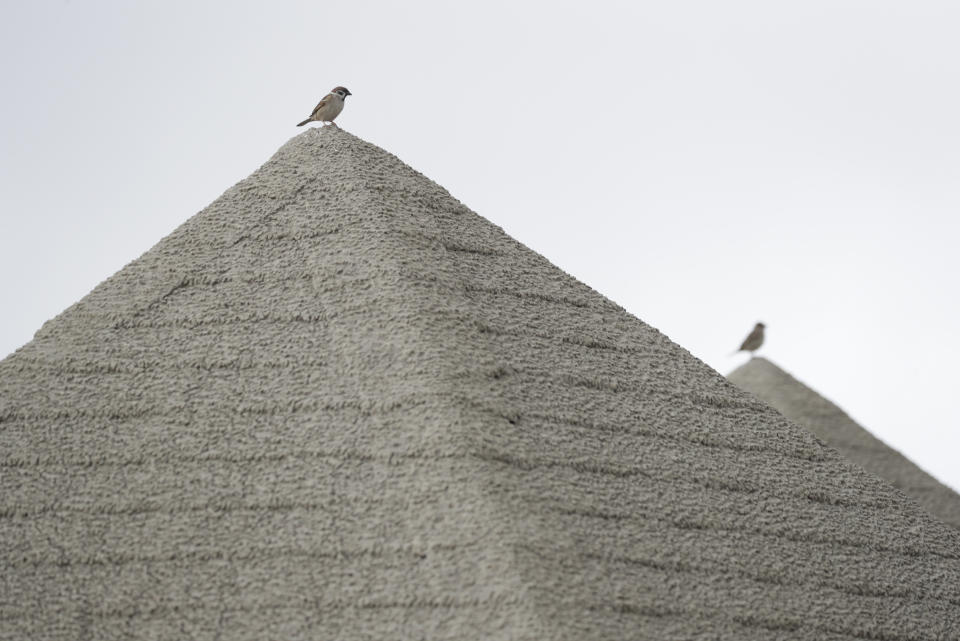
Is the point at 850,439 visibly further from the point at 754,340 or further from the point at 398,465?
the point at 398,465

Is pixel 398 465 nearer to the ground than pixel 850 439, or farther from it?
nearer to the ground

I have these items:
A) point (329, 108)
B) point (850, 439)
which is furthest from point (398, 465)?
point (850, 439)

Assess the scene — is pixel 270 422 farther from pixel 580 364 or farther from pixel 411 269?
pixel 580 364

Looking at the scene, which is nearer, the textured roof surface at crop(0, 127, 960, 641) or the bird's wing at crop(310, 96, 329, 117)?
the textured roof surface at crop(0, 127, 960, 641)

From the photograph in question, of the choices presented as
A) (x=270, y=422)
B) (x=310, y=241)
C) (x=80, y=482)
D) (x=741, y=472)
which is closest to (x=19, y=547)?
(x=80, y=482)

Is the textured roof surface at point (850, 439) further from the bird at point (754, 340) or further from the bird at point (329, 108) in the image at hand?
the bird at point (329, 108)

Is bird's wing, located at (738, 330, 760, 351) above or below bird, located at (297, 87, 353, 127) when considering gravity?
above

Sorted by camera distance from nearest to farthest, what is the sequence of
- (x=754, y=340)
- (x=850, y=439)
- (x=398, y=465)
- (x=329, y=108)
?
1. (x=398, y=465)
2. (x=329, y=108)
3. (x=850, y=439)
4. (x=754, y=340)

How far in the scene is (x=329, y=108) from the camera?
313 centimetres

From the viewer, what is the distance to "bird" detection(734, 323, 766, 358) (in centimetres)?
755

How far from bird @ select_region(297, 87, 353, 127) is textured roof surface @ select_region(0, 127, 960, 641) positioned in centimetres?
25

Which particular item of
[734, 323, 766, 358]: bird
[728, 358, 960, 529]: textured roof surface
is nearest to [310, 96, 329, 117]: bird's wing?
[728, 358, 960, 529]: textured roof surface

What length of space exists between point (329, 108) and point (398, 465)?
1368 mm

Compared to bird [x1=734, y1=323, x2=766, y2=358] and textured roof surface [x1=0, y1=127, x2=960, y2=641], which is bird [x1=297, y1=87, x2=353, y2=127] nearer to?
textured roof surface [x1=0, y1=127, x2=960, y2=641]
